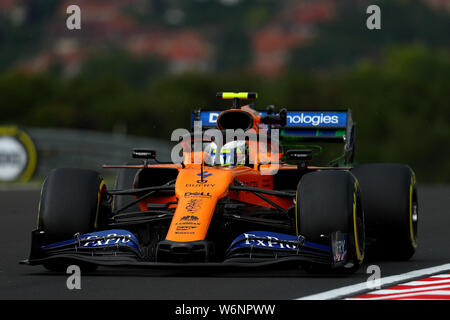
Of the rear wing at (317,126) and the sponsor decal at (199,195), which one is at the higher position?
the rear wing at (317,126)

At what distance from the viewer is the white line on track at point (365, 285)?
8.22 m

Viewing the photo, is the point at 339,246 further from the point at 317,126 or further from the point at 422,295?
the point at 317,126

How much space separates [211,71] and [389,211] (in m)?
115

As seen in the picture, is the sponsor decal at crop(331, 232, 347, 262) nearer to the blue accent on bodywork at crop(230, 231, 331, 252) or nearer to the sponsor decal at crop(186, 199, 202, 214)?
the blue accent on bodywork at crop(230, 231, 331, 252)

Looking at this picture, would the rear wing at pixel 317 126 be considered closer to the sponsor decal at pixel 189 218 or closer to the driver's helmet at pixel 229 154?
the driver's helmet at pixel 229 154

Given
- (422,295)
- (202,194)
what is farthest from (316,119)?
(422,295)

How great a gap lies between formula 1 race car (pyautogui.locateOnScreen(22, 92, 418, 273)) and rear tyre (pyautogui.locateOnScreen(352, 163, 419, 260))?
10 mm

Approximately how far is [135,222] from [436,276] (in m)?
2.80

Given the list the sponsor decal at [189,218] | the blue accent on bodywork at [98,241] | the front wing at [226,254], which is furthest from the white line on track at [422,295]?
the blue accent on bodywork at [98,241]

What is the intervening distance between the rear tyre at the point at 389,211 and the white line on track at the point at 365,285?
2.35 feet

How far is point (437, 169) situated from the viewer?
72688 millimetres

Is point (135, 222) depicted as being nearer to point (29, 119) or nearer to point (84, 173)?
point (84, 173)

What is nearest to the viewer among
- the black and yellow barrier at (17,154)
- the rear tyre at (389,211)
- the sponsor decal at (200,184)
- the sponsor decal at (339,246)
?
the sponsor decal at (339,246)
